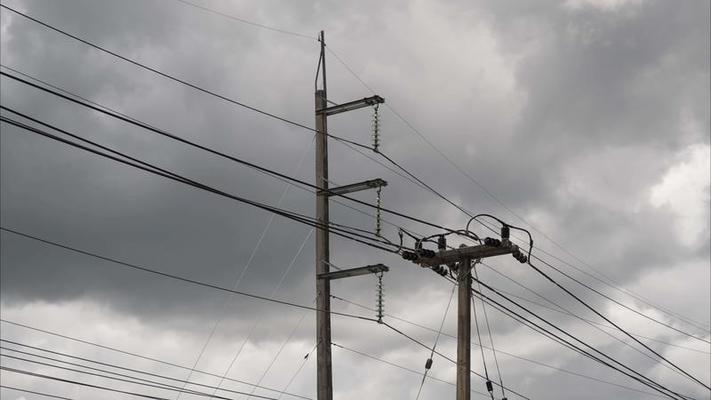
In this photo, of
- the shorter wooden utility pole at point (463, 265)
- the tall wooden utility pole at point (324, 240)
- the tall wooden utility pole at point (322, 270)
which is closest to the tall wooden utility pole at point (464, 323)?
the shorter wooden utility pole at point (463, 265)

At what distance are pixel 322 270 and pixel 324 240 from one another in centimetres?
83

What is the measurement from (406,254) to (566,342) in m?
7.03

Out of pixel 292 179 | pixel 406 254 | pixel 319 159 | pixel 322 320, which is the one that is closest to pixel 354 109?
pixel 319 159

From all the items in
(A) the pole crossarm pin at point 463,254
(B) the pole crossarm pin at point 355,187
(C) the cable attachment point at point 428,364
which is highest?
(B) the pole crossarm pin at point 355,187

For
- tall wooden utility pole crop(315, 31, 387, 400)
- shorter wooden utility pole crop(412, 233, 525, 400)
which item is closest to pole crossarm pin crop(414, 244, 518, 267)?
shorter wooden utility pole crop(412, 233, 525, 400)

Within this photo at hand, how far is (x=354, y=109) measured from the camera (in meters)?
34.2

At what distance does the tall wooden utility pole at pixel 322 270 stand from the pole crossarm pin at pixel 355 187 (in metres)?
0.15

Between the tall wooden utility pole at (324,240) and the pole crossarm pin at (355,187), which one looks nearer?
the tall wooden utility pole at (324,240)

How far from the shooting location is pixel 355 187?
108 ft

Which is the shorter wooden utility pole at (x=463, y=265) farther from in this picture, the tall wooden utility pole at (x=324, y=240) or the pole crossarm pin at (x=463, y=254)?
the tall wooden utility pole at (x=324, y=240)

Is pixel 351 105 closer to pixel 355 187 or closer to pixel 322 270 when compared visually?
pixel 355 187

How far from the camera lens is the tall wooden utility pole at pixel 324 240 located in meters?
30.6

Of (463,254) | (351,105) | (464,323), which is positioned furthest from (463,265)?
(351,105)

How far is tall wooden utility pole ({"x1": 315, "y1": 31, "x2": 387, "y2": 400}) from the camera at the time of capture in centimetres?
3061
